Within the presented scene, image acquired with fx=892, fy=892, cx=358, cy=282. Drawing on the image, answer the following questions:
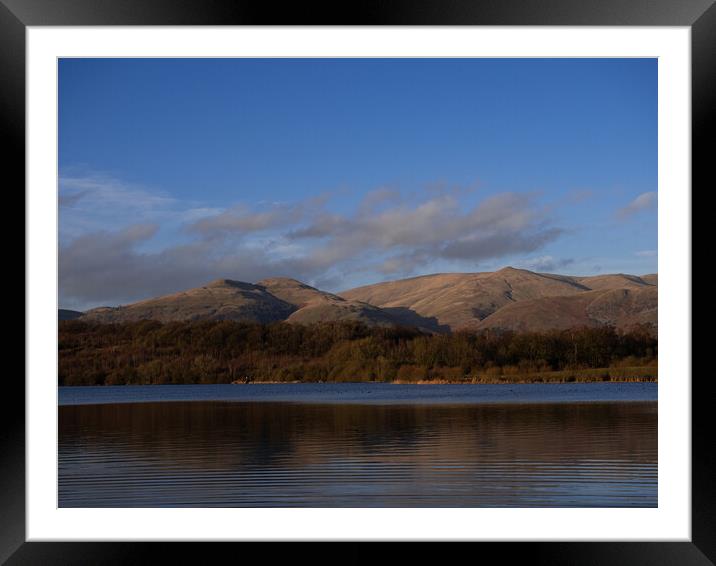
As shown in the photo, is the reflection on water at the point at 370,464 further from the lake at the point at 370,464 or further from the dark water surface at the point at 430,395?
the dark water surface at the point at 430,395

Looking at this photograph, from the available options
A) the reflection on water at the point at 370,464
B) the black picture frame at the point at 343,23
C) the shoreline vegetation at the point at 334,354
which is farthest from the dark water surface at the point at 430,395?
the black picture frame at the point at 343,23

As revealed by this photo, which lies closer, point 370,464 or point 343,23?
point 343,23

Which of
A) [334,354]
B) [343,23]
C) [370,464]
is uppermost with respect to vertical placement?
[343,23]

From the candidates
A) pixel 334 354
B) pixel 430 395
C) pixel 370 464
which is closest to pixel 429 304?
pixel 334 354

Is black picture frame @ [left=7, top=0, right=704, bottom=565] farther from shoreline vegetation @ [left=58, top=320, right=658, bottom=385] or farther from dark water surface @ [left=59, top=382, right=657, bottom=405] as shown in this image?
shoreline vegetation @ [left=58, top=320, right=658, bottom=385]

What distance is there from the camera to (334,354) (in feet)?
202

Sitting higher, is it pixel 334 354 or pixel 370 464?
pixel 370 464

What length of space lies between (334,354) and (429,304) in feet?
31.1

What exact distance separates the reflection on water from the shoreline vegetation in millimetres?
37367

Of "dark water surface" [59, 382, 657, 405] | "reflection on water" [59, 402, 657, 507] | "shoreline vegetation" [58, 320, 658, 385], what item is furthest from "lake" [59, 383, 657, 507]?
"shoreline vegetation" [58, 320, 658, 385]

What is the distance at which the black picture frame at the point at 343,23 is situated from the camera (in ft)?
11.2

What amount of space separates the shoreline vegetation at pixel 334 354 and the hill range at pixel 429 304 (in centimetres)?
121

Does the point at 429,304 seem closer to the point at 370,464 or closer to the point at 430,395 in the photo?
the point at 430,395

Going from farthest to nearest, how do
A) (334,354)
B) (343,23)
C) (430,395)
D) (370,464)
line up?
1. (334,354)
2. (430,395)
3. (370,464)
4. (343,23)
